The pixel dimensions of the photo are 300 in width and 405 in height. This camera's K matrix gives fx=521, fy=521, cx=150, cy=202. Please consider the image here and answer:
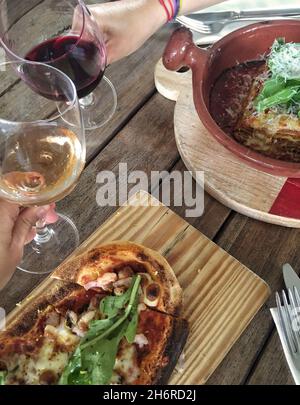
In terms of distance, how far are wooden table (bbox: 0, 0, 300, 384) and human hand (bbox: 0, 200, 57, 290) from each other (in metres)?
0.10

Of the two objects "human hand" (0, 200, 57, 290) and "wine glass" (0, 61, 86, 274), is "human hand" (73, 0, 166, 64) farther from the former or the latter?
"human hand" (0, 200, 57, 290)

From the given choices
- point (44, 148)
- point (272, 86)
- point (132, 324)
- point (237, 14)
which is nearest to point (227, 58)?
point (272, 86)

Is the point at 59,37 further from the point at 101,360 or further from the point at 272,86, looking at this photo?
the point at 101,360

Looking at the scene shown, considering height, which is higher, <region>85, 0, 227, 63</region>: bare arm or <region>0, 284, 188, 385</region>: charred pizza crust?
<region>85, 0, 227, 63</region>: bare arm

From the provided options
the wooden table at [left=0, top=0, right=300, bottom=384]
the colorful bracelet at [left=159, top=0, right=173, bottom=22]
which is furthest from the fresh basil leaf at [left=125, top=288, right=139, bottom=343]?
the colorful bracelet at [left=159, top=0, right=173, bottom=22]

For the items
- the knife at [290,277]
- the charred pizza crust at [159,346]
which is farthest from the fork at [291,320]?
the charred pizza crust at [159,346]

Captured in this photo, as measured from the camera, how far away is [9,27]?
0.92 m

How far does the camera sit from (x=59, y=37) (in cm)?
96

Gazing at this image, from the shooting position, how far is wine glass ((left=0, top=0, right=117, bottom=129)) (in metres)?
0.90

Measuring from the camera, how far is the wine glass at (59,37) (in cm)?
90

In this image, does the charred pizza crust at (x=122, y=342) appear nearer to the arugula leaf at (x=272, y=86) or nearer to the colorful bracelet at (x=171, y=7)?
the arugula leaf at (x=272, y=86)

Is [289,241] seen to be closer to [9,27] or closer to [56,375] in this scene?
[56,375]

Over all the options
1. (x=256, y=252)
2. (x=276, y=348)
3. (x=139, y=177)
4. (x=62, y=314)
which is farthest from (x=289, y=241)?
(x=62, y=314)
